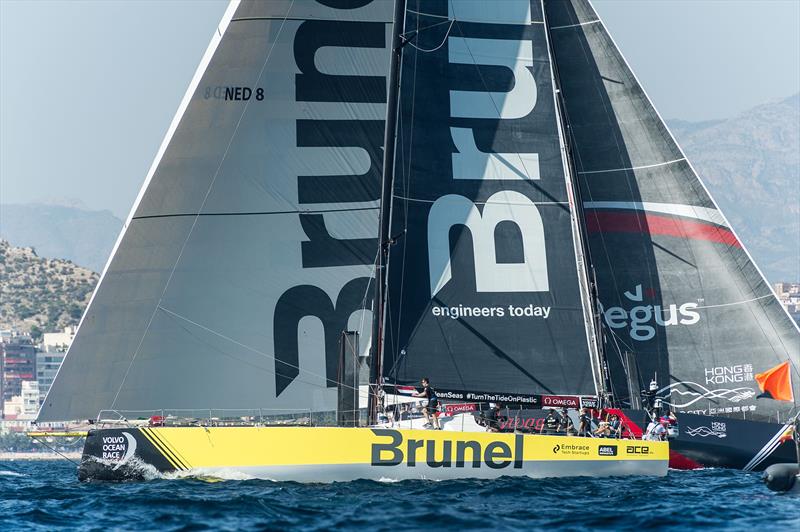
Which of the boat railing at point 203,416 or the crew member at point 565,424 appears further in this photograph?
the crew member at point 565,424

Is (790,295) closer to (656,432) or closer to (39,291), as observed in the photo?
(39,291)

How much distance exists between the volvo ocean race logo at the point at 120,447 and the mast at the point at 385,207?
11.7ft

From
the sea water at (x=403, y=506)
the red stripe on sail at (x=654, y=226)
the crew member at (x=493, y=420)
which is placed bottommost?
the sea water at (x=403, y=506)

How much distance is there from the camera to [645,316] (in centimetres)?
2505

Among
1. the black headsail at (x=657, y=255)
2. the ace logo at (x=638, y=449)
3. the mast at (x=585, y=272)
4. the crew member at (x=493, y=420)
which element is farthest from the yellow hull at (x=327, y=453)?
the black headsail at (x=657, y=255)

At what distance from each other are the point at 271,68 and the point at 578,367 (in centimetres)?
675

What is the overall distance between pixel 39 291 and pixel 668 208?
146415 millimetres

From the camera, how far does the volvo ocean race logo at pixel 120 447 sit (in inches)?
720

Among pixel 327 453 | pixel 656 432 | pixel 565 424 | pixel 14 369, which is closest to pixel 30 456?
pixel 14 369

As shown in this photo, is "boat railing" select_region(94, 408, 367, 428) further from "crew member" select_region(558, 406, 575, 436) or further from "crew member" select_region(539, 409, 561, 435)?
"crew member" select_region(558, 406, 575, 436)

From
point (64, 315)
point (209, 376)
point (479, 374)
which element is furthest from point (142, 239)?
point (64, 315)

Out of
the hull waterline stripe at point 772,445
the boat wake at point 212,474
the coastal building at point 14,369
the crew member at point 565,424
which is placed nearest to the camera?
the boat wake at point 212,474

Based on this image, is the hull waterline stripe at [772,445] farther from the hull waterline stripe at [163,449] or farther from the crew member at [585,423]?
the hull waterline stripe at [163,449]

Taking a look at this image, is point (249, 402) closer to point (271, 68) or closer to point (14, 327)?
point (271, 68)
